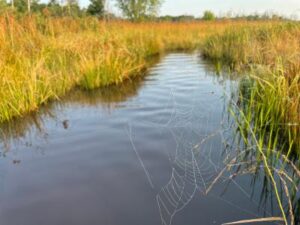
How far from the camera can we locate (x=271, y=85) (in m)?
4.27

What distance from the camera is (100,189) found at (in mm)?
3682

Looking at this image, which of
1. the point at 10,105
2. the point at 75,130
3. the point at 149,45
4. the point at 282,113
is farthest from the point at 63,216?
the point at 149,45

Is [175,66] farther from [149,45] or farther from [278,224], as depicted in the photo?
[278,224]

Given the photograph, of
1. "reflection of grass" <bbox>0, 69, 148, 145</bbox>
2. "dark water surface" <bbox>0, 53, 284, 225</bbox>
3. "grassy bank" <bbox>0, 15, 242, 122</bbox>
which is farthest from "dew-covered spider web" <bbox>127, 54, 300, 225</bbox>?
"grassy bank" <bbox>0, 15, 242, 122</bbox>

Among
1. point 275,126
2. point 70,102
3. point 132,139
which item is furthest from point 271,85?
point 70,102

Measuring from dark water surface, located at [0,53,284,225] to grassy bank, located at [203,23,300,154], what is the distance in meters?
0.57

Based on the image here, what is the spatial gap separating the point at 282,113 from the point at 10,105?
4341mm

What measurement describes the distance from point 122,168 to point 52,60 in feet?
16.1

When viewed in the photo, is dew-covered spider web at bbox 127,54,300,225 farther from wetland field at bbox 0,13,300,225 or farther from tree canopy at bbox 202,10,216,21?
tree canopy at bbox 202,10,216,21

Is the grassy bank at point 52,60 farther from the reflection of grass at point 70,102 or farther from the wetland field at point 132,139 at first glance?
the reflection of grass at point 70,102

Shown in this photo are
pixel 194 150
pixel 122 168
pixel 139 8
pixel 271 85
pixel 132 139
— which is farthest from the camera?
pixel 139 8

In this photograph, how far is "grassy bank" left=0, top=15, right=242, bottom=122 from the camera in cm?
614

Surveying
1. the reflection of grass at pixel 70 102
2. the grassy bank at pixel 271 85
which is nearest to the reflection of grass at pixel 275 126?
the grassy bank at pixel 271 85

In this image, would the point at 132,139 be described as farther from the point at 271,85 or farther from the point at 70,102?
the point at 70,102
